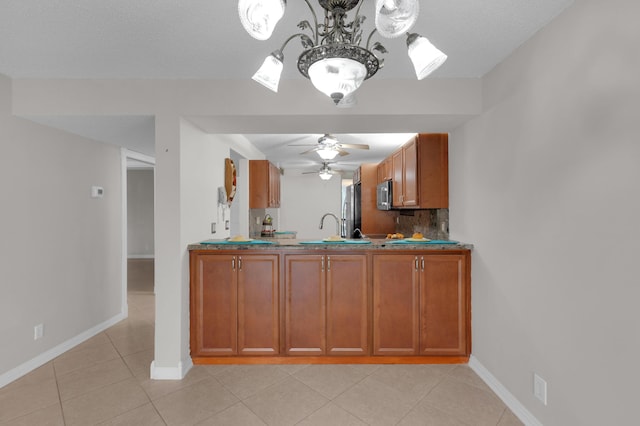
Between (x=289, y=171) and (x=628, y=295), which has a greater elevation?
(x=289, y=171)

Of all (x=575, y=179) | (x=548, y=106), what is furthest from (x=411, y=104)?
(x=575, y=179)

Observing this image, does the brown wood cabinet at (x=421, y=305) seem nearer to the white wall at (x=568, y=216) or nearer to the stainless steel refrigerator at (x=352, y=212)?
the white wall at (x=568, y=216)

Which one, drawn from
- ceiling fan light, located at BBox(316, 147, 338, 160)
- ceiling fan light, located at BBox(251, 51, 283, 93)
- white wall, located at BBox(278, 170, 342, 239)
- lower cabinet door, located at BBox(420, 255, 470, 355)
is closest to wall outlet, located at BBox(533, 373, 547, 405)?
Answer: lower cabinet door, located at BBox(420, 255, 470, 355)

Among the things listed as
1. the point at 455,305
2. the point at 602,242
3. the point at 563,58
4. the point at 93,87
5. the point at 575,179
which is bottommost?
the point at 455,305

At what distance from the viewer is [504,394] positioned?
2137 millimetres

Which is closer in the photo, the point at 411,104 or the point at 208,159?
the point at 411,104

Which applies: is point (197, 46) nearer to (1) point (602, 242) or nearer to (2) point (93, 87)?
(2) point (93, 87)

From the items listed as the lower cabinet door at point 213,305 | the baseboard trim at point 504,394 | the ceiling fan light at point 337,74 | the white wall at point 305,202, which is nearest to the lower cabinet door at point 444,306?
the baseboard trim at point 504,394

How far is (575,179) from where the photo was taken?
156 cm

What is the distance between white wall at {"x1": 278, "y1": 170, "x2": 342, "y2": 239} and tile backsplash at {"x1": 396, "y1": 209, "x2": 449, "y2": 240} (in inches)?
116

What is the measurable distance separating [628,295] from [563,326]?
1.41 feet

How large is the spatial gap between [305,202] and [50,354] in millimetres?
5463

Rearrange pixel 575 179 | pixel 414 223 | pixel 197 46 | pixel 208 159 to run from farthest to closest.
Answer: pixel 414 223 → pixel 208 159 → pixel 197 46 → pixel 575 179

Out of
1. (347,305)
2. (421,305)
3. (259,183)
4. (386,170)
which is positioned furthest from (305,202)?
(421,305)
